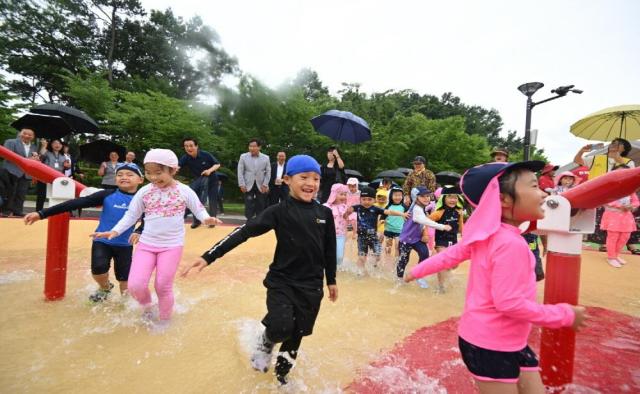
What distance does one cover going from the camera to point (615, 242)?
6.90m

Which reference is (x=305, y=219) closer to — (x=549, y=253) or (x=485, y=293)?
(x=485, y=293)

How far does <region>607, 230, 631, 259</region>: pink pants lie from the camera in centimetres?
680

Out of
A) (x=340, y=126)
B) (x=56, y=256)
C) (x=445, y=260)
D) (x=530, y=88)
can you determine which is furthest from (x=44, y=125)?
(x=530, y=88)

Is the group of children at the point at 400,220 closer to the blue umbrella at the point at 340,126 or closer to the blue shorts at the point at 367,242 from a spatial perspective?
the blue shorts at the point at 367,242

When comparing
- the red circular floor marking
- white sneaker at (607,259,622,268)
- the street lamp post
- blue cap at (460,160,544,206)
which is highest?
the street lamp post

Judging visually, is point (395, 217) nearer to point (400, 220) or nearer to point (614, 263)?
point (400, 220)

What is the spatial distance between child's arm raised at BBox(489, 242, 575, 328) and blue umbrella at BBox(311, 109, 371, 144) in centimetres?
696

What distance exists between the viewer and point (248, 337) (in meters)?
3.34

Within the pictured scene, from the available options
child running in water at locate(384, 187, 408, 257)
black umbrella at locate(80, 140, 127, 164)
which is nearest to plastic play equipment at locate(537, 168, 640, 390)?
child running in water at locate(384, 187, 408, 257)

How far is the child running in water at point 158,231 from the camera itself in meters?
3.42

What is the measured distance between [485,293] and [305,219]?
131cm

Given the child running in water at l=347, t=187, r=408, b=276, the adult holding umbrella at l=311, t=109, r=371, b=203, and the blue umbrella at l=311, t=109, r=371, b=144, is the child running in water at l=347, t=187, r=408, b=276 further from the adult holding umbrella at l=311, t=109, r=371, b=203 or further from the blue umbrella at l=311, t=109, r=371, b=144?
the blue umbrella at l=311, t=109, r=371, b=144

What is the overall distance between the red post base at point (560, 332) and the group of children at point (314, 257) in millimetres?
523

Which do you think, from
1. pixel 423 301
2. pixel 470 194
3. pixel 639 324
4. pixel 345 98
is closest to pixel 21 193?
pixel 423 301
